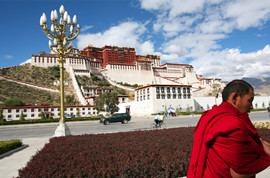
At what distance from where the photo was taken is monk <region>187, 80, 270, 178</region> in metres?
1.62

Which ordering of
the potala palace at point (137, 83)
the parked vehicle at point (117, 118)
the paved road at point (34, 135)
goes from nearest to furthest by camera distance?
the paved road at point (34, 135) → the parked vehicle at point (117, 118) → the potala palace at point (137, 83)

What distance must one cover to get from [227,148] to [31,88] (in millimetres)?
75585

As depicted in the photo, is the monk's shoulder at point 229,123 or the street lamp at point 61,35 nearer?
the monk's shoulder at point 229,123

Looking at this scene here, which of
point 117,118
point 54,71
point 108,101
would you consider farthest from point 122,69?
point 117,118

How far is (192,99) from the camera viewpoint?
53531mm

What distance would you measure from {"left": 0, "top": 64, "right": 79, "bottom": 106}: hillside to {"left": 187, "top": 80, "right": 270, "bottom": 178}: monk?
2556 inches

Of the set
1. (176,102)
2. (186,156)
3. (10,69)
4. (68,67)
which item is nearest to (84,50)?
(68,67)

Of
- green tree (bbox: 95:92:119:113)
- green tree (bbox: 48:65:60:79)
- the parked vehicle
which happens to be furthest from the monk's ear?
green tree (bbox: 48:65:60:79)

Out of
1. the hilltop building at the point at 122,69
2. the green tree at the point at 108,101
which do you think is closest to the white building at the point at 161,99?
the hilltop building at the point at 122,69

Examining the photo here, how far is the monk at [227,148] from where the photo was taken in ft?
5.30

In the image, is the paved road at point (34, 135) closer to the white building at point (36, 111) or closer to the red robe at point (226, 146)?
the red robe at point (226, 146)

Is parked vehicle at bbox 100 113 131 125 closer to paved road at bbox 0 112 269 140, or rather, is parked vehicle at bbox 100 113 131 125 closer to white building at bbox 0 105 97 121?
paved road at bbox 0 112 269 140

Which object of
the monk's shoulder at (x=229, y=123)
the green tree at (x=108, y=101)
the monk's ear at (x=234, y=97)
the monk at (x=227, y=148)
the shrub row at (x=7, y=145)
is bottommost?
the shrub row at (x=7, y=145)

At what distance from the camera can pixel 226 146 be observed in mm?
1637
